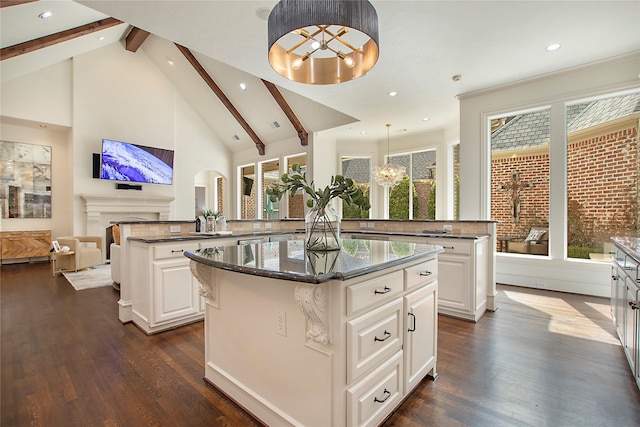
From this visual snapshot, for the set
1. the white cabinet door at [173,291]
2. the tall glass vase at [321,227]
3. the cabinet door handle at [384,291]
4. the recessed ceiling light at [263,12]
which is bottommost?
the white cabinet door at [173,291]

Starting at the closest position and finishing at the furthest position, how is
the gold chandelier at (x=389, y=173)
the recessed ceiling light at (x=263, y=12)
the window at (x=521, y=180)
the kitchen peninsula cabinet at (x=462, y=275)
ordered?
1. the recessed ceiling light at (x=263, y=12)
2. the kitchen peninsula cabinet at (x=462, y=275)
3. the window at (x=521, y=180)
4. the gold chandelier at (x=389, y=173)

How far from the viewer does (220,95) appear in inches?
309

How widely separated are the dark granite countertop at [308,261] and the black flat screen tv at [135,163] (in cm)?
682

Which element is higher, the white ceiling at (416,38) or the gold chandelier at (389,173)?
the white ceiling at (416,38)

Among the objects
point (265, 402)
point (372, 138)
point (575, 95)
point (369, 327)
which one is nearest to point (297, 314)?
point (369, 327)

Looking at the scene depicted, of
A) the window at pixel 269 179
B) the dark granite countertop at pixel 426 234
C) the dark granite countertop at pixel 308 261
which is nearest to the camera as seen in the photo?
the dark granite countertop at pixel 308 261

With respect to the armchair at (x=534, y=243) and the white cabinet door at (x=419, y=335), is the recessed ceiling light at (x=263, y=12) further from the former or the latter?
the armchair at (x=534, y=243)

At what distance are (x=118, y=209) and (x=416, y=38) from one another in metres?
7.63

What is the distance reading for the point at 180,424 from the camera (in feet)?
5.26

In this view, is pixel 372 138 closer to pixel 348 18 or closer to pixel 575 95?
pixel 575 95

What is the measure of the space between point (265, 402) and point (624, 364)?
2668 millimetres

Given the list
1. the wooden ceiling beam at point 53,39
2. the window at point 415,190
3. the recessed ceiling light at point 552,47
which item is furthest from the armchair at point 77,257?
the recessed ceiling light at point 552,47

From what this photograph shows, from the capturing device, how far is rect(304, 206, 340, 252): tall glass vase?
199cm

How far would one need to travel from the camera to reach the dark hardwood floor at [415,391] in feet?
5.48
